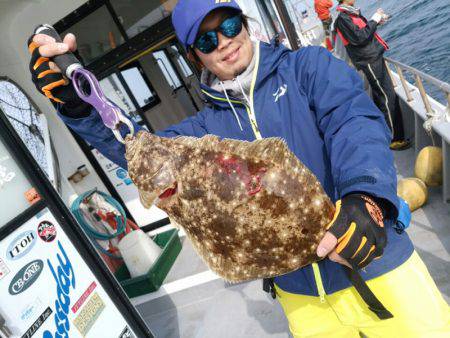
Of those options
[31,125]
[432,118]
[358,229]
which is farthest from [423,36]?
[358,229]

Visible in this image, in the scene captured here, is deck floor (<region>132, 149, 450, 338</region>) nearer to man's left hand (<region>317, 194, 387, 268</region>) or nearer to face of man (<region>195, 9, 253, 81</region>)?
man's left hand (<region>317, 194, 387, 268</region>)

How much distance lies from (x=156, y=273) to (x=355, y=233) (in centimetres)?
436

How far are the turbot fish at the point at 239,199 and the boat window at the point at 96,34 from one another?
4872 mm

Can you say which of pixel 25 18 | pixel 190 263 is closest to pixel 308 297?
pixel 190 263

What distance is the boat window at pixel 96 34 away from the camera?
5941 mm

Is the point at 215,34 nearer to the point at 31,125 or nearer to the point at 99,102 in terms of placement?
the point at 99,102

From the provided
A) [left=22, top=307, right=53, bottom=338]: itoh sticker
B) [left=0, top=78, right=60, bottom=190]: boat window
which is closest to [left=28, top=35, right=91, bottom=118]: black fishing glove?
[left=22, top=307, right=53, bottom=338]: itoh sticker

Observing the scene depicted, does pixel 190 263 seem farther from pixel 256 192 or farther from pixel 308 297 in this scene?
pixel 256 192

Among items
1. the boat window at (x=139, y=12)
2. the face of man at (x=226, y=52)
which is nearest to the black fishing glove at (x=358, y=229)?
the face of man at (x=226, y=52)

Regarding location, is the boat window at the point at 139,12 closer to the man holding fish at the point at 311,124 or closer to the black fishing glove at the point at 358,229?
the man holding fish at the point at 311,124

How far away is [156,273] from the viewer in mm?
5324

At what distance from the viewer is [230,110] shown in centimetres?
196

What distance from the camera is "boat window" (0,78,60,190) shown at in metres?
5.16

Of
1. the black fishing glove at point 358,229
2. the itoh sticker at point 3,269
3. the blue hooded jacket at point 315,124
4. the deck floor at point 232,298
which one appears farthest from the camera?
the deck floor at point 232,298
